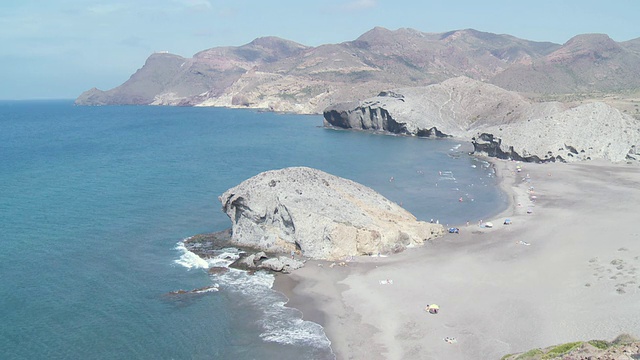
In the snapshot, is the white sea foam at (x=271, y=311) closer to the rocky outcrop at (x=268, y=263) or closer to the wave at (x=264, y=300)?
the wave at (x=264, y=300)

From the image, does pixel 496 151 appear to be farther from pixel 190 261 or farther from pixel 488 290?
pixel 190 261

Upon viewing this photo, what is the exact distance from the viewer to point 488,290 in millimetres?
43031

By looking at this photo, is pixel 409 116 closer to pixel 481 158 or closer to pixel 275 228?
pixel 481 158

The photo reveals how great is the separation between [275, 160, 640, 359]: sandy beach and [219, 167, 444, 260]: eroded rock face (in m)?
1.74

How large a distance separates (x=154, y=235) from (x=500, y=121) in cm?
11014

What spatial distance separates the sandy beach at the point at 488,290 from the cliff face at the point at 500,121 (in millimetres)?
41819

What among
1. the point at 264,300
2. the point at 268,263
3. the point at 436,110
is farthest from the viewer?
the point at 436,110

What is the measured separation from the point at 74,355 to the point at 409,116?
128105mm

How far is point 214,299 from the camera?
42.9 metres

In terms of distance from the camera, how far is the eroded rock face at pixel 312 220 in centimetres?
5172

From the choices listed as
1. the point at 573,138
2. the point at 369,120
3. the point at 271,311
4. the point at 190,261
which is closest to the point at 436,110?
the point at 369,120

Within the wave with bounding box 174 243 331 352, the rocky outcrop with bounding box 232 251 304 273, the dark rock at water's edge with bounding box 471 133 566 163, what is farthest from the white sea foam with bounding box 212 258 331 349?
the dark rock at water's edge with bounding box 471 133 566 163

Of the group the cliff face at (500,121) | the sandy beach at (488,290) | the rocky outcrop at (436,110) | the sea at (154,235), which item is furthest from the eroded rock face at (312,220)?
the rocky outcrop at (436,110)

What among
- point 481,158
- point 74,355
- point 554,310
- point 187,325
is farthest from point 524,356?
point 481,158
